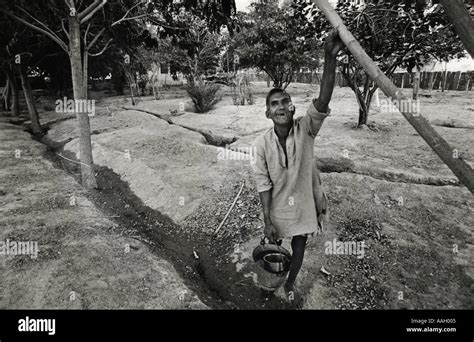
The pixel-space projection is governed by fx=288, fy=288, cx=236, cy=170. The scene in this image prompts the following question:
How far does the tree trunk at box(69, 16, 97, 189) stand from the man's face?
13.6 ft

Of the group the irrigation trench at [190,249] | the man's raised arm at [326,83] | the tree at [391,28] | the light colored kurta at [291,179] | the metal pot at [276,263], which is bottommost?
the irrigation trench at [190,249]

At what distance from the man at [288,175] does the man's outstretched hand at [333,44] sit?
1.53 feet

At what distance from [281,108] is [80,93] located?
14.3ft

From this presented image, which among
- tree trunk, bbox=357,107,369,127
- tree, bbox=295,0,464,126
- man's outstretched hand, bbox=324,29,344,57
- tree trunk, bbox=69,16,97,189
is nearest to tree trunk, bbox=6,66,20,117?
tree trunk, bbox=69,16,97,189

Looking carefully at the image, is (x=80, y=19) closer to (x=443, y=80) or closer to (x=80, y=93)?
(x=80, y=93)

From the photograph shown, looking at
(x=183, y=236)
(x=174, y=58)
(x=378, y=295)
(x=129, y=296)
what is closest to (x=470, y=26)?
(x=378, y=295)

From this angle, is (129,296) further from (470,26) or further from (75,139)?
(75,139)

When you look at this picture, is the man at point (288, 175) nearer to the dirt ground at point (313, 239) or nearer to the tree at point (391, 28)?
the dirt ground at point (313, 239)

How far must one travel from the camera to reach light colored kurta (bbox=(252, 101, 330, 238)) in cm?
225

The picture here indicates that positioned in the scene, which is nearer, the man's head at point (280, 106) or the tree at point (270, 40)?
the man's head at point (280, 106)

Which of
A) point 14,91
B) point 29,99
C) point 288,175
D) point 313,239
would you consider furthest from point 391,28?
point 14,91

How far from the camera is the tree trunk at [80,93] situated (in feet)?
16.1

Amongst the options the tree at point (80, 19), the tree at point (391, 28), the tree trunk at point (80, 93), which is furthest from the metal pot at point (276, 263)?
the tree trunk at point (80, 93)

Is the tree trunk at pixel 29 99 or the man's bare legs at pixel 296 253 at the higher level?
the tree trunk at pixel 29 99
